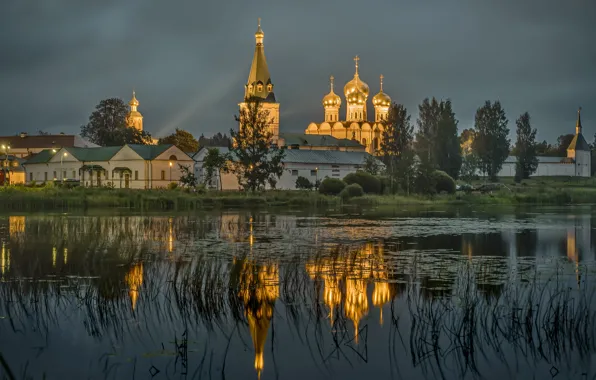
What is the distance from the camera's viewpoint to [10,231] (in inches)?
1150

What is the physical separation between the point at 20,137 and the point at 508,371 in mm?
118896

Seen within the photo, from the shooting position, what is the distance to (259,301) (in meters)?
13.7

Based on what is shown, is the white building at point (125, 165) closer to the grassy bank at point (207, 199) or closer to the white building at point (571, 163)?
the grassy bank at point (207, 199)

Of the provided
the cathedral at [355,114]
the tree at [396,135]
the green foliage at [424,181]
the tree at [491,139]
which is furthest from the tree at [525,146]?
the cathedral at [355,114]

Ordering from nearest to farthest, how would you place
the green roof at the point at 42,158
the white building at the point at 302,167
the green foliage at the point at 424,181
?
the green foliage at the point at 424,181, the white building at the point at 302,167, the green roof at the point at 42,158

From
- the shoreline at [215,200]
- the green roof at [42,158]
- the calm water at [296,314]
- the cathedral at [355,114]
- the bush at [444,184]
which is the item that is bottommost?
the calm water at [296,314]

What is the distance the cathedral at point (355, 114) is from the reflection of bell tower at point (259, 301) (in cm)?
10698

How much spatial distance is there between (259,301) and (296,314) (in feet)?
3.40

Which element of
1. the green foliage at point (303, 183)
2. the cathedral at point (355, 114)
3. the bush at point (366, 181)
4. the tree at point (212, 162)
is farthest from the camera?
the cathedral at point (355, 114)

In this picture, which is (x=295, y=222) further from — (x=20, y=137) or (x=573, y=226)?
(x=20, y=137)

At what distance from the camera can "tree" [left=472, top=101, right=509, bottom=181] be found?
8575 centimetres

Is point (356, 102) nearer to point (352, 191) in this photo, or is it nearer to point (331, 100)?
point (331, 100)

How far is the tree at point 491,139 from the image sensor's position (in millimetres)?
85750

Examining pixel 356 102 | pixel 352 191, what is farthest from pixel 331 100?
pixel 352 191
